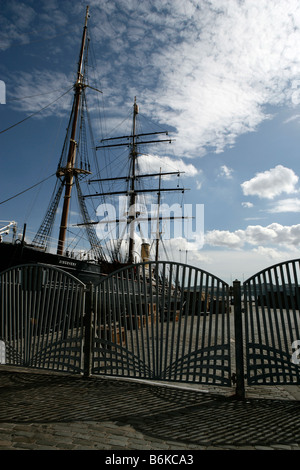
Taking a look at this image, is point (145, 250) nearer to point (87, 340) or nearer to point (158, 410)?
point (87, 340)

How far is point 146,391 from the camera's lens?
17.0ft

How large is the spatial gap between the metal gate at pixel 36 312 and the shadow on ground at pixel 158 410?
2.50ft

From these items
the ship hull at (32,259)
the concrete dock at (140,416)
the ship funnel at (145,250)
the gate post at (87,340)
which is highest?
the ship funnel at (145,250)

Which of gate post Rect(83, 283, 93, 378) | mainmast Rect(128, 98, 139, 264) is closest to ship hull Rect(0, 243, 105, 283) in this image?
gate post Rect(83, 283, 93, 378)

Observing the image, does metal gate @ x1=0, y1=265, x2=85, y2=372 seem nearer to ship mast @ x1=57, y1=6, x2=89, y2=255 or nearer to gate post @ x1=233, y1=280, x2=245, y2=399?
gate post @ x1=233, y1=280, x2=245, y2=399

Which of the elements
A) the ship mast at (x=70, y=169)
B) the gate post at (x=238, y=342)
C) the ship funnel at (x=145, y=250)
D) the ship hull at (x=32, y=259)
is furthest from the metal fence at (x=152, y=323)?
the ship funnel at (x=145, y=250)

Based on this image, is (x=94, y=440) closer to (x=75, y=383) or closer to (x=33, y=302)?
(x=75, y=383)

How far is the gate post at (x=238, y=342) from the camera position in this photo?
4.85m

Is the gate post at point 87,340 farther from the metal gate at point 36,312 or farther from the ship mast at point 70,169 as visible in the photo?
the ship mast at point 70,169

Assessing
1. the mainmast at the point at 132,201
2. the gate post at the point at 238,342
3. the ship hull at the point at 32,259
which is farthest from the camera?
the mainmast at the point at 132,201

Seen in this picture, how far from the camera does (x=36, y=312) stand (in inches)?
262

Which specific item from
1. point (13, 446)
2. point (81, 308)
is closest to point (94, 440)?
point (13, 446)

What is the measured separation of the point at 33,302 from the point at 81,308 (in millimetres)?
1270
